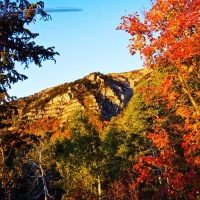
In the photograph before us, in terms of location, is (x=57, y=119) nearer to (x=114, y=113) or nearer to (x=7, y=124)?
(x=114, y=113)

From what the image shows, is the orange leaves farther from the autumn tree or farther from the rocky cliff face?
the rocky cliff face

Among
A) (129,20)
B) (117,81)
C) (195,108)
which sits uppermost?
(117,81)

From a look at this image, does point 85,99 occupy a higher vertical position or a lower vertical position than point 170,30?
higher

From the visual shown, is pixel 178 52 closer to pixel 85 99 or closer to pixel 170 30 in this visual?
pixel 170 30

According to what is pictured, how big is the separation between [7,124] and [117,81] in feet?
432

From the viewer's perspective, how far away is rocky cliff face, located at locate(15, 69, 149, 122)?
108 metres

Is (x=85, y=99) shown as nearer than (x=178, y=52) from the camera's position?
No

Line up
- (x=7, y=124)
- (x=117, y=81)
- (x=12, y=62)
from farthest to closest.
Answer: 1. (x=117, y=81)
2. (x=7, y=124)
3. (x=12, y=62)

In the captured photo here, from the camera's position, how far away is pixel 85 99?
113000mm

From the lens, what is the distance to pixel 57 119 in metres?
107

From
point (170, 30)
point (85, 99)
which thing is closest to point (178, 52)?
point (170, 30)

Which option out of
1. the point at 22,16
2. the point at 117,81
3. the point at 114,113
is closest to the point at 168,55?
the point at 22,16

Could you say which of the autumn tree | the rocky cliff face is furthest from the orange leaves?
the rocky cliff face

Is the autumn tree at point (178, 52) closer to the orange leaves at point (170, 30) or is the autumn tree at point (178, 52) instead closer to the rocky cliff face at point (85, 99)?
the orange leaves at point (170, 30)
